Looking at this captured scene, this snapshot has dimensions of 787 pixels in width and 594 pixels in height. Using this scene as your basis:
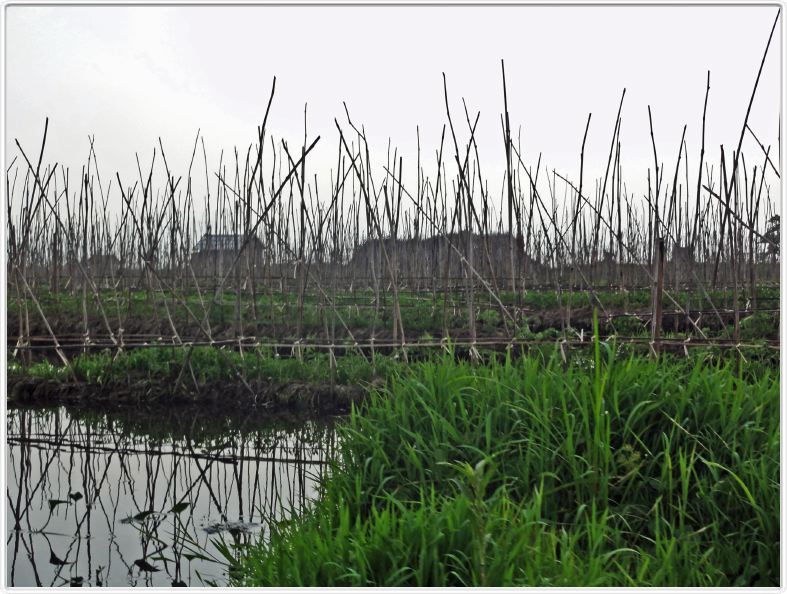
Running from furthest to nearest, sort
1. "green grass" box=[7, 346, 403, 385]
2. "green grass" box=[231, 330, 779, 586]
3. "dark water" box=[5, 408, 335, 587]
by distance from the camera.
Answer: "green grass" box=[7, 346, 403, 385]
"dark water" box=[5, 408, 335, 587]
"green grass" box=[231, 330, 779, 586]

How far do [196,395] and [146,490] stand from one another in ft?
4.31

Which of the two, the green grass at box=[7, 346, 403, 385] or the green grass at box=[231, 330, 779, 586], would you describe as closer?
the green grass at box=[231, 330, 779, 586]

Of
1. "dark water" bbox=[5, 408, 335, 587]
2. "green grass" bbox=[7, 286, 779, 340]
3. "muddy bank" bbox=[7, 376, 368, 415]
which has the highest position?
"green grass" bbox=[7, 286, 779, 340]

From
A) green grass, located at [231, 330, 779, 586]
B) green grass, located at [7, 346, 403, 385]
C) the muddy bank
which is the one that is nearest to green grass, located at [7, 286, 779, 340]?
green grass, located at [7, 346, 403, 385]

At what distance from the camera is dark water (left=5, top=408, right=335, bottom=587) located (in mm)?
1709

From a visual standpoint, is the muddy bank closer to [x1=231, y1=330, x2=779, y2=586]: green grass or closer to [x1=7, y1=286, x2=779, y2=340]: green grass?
[x1=7, y1=286, x2=779, y2=340]: green grass

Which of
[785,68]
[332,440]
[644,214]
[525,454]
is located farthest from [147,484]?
[644,214]

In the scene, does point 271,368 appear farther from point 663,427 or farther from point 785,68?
point 785,68

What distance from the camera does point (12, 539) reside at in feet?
6.12

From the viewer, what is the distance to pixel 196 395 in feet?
11.8

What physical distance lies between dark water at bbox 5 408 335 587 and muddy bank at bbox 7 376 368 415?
0.17 metres

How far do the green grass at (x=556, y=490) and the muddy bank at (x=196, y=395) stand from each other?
158 centimetres

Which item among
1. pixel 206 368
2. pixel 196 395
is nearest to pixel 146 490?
pixel 196 395

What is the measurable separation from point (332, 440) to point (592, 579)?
6.23ft
